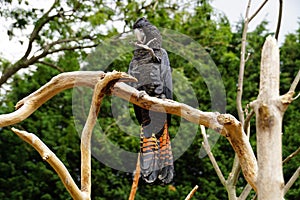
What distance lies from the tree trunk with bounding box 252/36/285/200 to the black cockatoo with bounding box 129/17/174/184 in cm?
92

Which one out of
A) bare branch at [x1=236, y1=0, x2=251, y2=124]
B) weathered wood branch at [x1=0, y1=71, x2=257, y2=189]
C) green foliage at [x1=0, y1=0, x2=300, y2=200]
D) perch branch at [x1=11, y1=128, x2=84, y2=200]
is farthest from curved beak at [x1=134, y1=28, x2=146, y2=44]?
green foliage at [x1=0, y1=0, x2=300, y2=200]

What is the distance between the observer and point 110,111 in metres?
6.70

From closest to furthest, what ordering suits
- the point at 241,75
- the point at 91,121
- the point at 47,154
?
the point at 47,154 → the point at 91,121 → the point at 241,75

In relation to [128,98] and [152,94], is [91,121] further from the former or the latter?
[152,94]

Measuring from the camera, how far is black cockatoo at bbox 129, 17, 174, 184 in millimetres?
2518

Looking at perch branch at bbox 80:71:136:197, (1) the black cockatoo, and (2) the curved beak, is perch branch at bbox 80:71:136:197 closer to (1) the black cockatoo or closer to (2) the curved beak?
(1) the black cockatoo

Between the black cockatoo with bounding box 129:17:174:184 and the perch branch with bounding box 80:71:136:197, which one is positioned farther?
the black cockatoo with bounding box 129:17:174:184

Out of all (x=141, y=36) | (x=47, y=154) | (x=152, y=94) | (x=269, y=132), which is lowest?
(x=47, y=154)

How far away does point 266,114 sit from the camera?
1638 millimetres

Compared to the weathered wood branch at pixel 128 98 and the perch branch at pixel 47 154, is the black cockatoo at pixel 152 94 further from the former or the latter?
the perch branch at pixel 47 154

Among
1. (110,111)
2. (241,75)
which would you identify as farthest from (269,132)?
(110,111)

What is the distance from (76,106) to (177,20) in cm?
150

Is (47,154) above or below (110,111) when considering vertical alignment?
above

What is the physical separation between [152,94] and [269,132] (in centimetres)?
128
